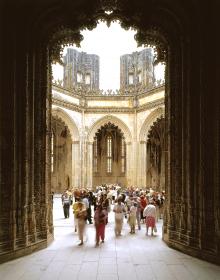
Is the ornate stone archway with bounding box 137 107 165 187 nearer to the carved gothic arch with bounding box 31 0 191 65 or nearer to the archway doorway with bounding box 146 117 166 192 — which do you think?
the archway doorway with bounding box 146 117 166 192

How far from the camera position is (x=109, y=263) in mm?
9344

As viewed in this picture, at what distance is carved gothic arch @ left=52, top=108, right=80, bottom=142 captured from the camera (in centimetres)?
3131

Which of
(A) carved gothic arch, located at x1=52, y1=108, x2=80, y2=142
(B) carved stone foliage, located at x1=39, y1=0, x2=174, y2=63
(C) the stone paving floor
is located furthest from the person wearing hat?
(A) carved gothic arch, located at x1=52, y1=108, x2=80, y2=142

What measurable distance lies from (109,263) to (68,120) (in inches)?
921

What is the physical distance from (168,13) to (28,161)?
5.92 meters

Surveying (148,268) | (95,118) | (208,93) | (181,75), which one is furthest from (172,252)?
(95,118)

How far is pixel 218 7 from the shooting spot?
9.88 metres

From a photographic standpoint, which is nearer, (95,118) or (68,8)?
(68,8)

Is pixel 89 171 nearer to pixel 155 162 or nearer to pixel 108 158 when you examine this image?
pixel 108 158

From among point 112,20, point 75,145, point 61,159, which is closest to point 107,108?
point 75,145

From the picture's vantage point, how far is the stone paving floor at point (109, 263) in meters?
8.16

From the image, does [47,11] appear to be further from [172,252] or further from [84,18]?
[172,252]

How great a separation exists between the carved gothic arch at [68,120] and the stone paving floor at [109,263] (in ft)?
63.7

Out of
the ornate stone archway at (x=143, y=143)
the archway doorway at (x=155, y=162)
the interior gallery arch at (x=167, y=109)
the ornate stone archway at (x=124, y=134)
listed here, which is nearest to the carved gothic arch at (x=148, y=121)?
the ornate stone archway at (x=143, y=143)
